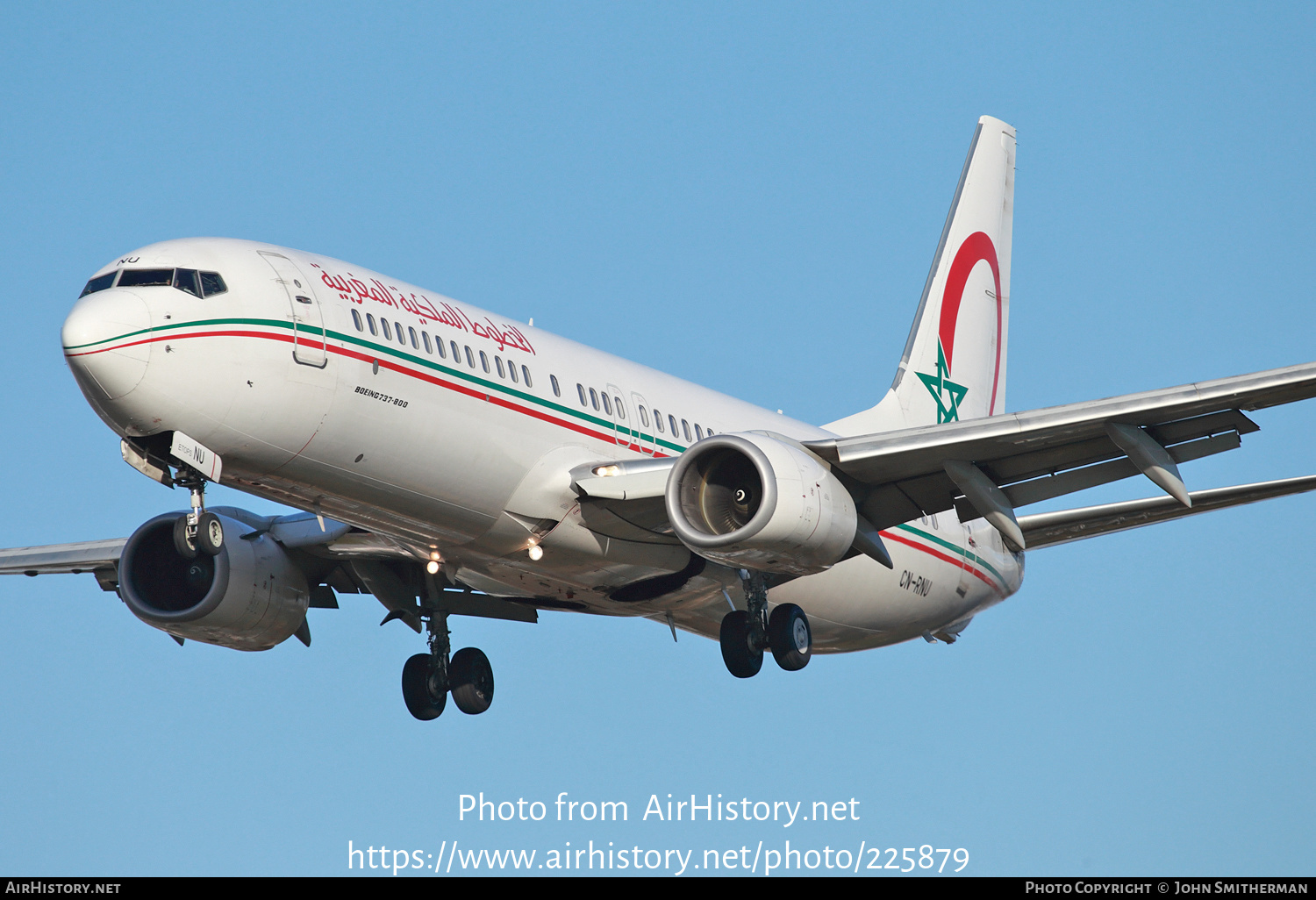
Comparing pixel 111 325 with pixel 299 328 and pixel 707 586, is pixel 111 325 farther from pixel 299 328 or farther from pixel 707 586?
pixel 707 586

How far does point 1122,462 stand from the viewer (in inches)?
943

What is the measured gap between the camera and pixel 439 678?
→ 28.3 metres

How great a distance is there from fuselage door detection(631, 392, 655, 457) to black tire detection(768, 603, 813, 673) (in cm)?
331

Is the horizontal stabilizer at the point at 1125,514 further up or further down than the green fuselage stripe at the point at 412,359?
further up

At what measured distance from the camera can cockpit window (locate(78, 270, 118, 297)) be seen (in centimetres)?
2039

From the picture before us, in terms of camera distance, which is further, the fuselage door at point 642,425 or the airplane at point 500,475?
the fuselage door at point 642,425

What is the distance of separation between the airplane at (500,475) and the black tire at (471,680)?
1.9 inches

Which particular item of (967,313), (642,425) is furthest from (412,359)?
(967,313)

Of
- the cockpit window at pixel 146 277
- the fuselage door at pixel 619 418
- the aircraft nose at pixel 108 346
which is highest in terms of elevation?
the fuselage door at pixel 619 418

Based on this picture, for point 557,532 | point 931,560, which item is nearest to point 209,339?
point 557,532

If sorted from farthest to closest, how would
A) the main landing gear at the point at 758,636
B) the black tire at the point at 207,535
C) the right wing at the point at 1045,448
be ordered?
the main landing gear at the point at 758,636, the right wing at the point at 1045,448, the black tire at the point at 207,535

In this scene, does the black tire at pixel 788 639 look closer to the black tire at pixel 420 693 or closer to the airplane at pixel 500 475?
the airplane at pixel 500 475

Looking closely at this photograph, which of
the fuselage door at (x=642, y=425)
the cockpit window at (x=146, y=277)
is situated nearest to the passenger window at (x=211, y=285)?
the cockpit window at (x=146, y=277)

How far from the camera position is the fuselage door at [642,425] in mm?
25234
